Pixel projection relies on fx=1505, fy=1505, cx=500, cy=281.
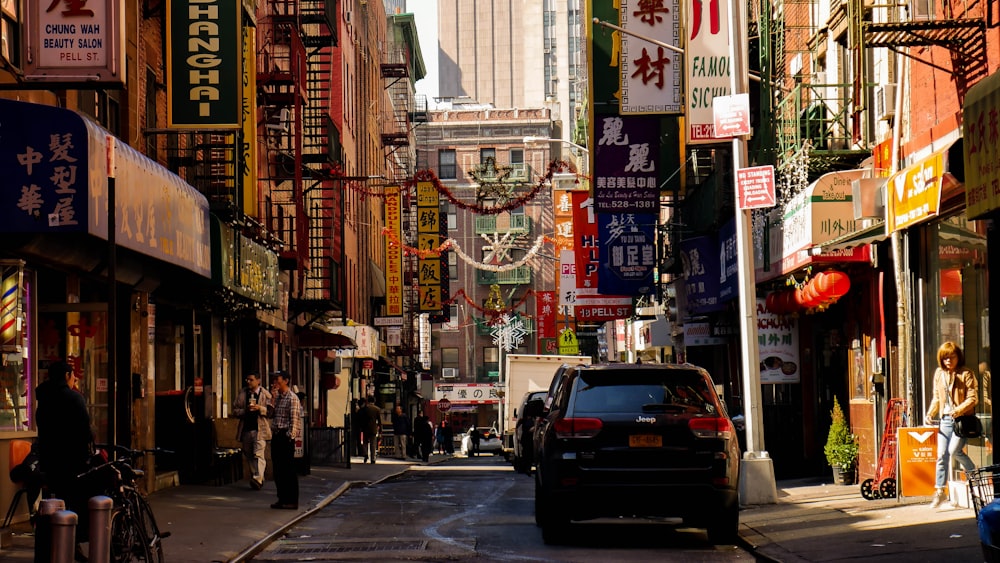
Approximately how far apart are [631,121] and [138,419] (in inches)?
570

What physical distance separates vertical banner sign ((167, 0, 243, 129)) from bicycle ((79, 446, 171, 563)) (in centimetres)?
1060

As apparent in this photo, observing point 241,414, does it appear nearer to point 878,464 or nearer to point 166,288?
point 166,288

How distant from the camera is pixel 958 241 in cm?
1778

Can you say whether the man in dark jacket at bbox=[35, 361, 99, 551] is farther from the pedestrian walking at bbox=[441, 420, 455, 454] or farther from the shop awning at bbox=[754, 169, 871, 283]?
the pedestrian walking at bbox=[441, 420, 455, 454]

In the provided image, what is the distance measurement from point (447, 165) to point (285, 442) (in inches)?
3455

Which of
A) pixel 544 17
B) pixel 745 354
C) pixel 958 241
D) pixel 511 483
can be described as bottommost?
pixel 511 483

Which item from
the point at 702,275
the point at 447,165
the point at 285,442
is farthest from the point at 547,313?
the point at 285,442

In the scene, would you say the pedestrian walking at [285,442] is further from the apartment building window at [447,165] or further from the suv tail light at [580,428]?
the apartment building window at [447,165]

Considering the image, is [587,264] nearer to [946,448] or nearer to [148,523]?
[946,448]

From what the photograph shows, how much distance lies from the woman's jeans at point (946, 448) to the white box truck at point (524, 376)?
24.4m

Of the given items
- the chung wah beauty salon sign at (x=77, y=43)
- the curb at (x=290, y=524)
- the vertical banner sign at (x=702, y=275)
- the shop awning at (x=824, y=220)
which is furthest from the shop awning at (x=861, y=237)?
the vertical banner sign at (x=702, y=275)

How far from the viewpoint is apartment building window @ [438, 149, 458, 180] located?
10681 centimetres

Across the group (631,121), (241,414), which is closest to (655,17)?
(631,121)

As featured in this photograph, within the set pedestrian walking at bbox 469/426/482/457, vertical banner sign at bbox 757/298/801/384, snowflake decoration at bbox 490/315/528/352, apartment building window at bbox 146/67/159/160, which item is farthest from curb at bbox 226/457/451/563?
snowflake decoration at bbox 490/315/528/352
